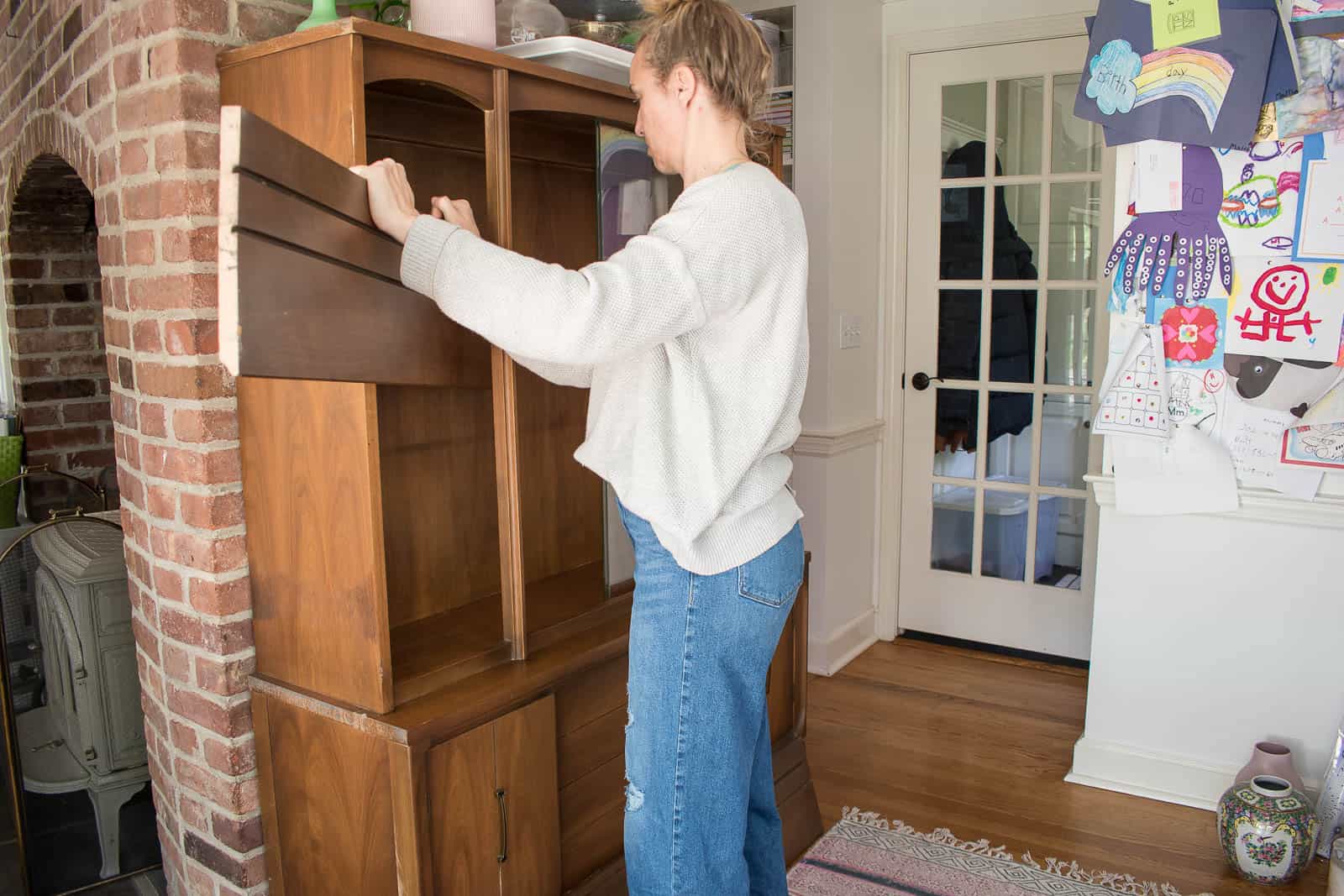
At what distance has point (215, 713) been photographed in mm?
1893

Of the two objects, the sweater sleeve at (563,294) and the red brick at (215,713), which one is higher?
the sweater sleeve at (563,294)

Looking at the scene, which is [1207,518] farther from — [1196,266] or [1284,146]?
[1284,146]

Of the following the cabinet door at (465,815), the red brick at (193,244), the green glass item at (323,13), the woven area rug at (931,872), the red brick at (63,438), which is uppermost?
the green glass item at (323,13)

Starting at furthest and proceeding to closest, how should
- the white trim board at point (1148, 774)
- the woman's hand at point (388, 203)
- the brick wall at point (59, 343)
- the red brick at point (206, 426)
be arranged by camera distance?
1. the brick wall at point (59, 343)
2. the white trim board at point (1148, 774)
3. the red brick at point (206, 426)
4. the woman's hand at point (388, 203)

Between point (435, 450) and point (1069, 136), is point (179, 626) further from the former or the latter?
point (1069, 136)

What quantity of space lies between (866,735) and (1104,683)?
0.74 metres

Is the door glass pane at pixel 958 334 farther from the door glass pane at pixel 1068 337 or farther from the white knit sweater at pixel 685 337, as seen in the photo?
the white knit sweater at pixel 685 337

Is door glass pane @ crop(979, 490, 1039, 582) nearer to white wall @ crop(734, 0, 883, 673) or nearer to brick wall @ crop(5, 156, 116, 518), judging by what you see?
white wall @ crop(734, 0, 883, 673)

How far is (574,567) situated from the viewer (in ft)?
8.94

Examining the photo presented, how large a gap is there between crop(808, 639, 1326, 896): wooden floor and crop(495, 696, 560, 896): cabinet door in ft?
3.50

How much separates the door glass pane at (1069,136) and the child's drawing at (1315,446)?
137 centimetres

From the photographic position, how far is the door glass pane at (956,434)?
3938 millimetres

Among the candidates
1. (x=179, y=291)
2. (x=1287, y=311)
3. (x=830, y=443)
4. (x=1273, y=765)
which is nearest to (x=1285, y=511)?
(x=1287, y=311)

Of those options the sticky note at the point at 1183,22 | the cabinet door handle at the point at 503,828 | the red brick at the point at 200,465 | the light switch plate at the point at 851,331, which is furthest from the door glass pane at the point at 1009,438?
the red brick at the point at 200,465
